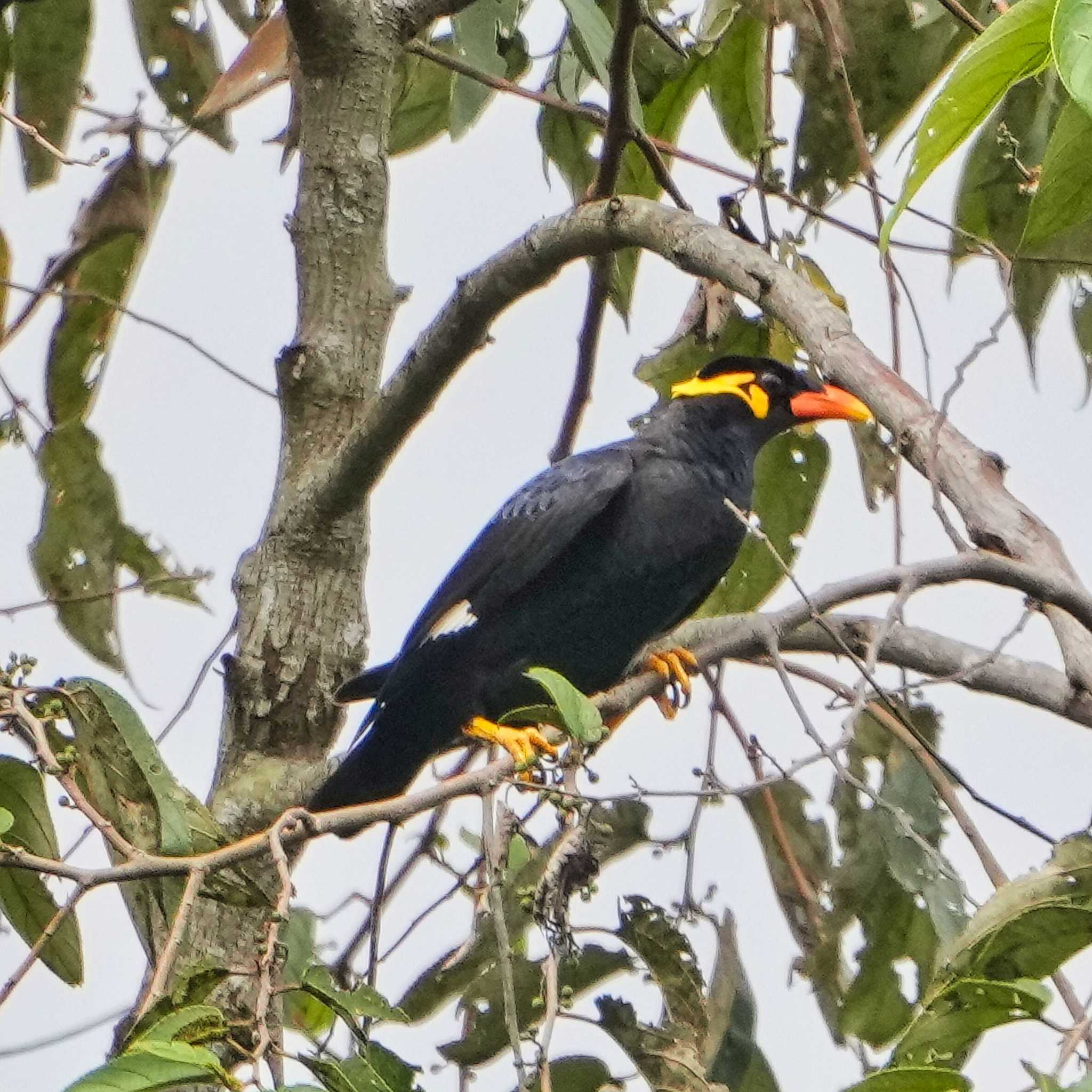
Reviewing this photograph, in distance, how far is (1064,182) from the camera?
162 cm

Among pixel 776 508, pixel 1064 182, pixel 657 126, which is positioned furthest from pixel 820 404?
pixel 1064 182

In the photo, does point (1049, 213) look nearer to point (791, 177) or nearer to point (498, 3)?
point (791, 177)

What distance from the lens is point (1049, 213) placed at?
5.44 ft

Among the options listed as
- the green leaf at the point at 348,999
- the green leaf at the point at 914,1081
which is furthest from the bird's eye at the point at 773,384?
the green leaf at the point at 914,1081

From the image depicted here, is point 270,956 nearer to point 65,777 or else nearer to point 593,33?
point 65,777

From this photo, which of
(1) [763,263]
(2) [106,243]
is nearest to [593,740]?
(1) [763,263]

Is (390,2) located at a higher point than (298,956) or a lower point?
Result: higher

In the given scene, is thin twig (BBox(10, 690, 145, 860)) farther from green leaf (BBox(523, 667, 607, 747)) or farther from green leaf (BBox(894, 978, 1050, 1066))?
green leaf (BBox(894, 978, 1050, 1066))

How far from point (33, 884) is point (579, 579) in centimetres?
156

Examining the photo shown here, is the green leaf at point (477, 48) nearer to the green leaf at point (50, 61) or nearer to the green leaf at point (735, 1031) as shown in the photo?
the green leaf at point (50, 61)

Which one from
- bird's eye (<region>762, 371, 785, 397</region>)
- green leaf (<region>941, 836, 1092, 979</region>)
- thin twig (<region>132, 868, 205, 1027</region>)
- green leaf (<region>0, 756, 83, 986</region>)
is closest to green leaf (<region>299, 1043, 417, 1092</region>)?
thin twig (<region>132, 868, 205, 1027</region>)

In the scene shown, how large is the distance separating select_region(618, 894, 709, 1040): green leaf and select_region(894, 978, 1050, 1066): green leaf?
2.40 feet

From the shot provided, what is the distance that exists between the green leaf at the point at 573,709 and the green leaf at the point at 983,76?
0.70m

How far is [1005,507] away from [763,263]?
0.51m
